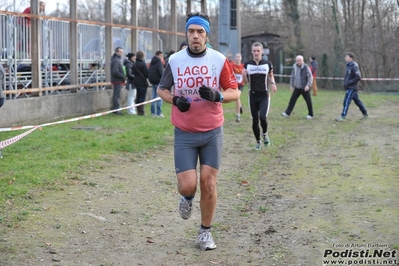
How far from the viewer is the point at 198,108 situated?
21.1 ft

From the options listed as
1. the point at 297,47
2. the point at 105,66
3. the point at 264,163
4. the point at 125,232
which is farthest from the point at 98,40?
the point at 297,47

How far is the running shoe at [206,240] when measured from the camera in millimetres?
6594

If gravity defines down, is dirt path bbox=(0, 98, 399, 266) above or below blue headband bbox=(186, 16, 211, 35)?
below

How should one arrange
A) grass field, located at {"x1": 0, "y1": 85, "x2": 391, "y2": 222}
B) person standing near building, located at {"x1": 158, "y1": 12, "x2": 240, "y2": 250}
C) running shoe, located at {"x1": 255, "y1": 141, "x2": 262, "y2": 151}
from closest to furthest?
person standing near building, located at {"x1": 158, "y1": 12, "x2": 240, "y2": 250}, grass field, located at {"x1": 0, "y1": 85, "x2": 391, "y2": 222}, running shoe, located at {"x1": 255, "y1": 141, "x2": 262, "y2": 151}

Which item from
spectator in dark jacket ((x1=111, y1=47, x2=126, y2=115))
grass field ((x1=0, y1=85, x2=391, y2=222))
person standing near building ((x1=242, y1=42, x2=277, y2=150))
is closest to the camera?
grass field ((x1=0, y1=85, x2=391, y2=222))

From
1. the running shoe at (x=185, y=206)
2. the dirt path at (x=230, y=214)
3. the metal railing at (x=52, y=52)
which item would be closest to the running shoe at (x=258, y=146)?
the dirt path at (x=230, y=214)

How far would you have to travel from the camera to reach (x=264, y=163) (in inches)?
484

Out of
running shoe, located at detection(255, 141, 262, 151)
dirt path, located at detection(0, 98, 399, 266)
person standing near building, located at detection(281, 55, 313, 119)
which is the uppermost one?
person standing near building, located at detection(281, 55, 313, 119)

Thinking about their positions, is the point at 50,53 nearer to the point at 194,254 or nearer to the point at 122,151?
the point at 122,151

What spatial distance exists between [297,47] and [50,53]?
2769 cm

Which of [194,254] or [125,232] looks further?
[125,232]

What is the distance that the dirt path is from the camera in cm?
645

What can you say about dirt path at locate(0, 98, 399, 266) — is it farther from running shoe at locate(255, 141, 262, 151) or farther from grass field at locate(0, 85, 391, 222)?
running shoe at locate(255, 141, 262, 151)

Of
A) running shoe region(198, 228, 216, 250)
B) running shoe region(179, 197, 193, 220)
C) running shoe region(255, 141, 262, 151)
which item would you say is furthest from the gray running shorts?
running shoe region(255, 141, 262, 151)
